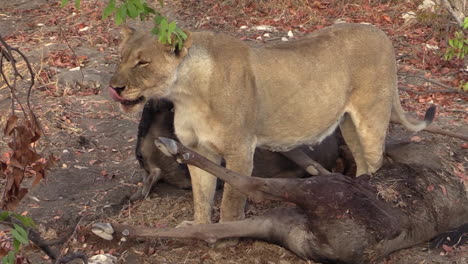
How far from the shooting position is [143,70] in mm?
4281

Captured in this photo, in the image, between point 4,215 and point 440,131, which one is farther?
point 440,131

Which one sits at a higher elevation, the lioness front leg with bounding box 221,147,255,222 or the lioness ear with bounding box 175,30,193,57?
the lioness ear with bounding box 175,30,193,57

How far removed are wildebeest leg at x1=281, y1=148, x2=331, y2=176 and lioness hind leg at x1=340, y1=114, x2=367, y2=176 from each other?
0.29 meters

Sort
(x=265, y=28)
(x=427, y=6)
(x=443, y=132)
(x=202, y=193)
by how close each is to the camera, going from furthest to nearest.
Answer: (x=427, y=6) < (x=265, y=28) < (x=443, y=132) < (x=202, y=193)

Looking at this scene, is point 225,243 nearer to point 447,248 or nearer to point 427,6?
point 447,248

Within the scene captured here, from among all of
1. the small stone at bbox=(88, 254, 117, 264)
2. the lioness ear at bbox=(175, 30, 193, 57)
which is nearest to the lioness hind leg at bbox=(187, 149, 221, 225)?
the small stone at bbox=(88, 254, 117, 264)

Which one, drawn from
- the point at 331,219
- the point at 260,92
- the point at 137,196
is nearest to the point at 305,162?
the point at 260,92

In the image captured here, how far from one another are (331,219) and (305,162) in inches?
42.6

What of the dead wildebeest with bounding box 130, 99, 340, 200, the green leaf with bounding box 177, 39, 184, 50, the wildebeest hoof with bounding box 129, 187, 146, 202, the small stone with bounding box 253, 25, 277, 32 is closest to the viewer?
the green leaf with bounding box 177, 39, 184, 50

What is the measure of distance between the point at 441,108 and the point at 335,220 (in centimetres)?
316

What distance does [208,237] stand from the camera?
442cm

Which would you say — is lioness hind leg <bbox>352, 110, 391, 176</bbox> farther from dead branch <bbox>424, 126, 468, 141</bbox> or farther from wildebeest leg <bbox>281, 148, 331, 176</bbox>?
dead branch <bbox>424, 126, 468, 141</bbox>

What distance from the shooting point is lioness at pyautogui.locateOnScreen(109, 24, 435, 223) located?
4359mm

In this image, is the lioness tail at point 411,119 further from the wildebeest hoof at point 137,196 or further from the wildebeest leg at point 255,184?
the wildebeest hoof at point 137,196
